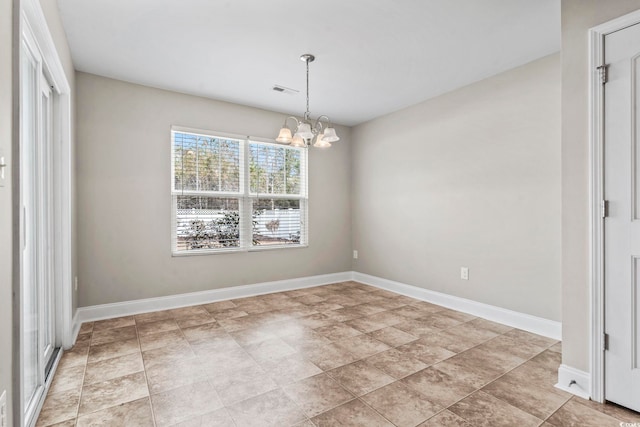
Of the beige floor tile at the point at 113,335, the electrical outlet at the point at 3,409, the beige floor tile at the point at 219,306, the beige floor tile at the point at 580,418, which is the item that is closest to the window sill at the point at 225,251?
the beige floor tile at the point at 219,306

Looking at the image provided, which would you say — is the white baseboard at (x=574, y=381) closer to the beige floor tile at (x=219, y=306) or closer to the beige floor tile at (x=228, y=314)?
the beige floor tile at (x=228, y=314)

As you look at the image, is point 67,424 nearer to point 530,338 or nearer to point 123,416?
point 123,416

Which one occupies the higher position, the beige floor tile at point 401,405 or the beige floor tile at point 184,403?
the beige floor tile at point 184,403

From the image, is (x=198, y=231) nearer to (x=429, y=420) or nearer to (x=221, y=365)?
(x=221, y=365)

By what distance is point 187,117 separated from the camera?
3.97 m

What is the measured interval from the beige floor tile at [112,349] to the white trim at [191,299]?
544mm

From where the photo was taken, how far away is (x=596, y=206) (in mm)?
1985

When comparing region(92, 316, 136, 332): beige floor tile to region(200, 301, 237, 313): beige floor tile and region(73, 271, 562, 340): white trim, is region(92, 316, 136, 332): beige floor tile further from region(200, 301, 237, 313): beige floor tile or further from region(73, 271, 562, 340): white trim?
region(200, 301, 237, 313): beige floor tile

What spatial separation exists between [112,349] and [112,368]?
381mm

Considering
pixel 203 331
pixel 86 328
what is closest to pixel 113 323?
pixel 86 328

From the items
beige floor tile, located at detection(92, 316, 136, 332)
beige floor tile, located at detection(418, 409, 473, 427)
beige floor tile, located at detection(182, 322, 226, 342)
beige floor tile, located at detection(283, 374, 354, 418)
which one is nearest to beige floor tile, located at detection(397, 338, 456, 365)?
beige floor tile, located at detection(418, 409, 473, 427)

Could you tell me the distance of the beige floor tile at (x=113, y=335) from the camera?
2906 mm

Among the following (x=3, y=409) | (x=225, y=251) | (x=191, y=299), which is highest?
(x=225, y=251)

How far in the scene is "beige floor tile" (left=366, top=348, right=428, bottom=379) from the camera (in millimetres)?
2359
